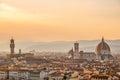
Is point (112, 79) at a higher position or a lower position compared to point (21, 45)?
lower

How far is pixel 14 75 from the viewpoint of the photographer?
2606cm

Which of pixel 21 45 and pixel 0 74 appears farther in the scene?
pixel 21 45

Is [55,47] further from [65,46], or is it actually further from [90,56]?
[90,56]

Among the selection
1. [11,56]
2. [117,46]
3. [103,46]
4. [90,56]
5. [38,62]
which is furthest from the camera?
[117,46]

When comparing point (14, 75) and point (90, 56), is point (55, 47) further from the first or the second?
point (14, 75)

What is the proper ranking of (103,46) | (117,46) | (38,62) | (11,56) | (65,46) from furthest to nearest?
(65,46) < (117,46) < (103,46) < (11,56) < (38,62)

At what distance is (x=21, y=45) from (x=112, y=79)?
105 metres

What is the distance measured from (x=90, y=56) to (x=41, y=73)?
27192mm

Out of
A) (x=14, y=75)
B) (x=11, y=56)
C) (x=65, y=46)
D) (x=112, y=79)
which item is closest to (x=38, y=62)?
(x=11, y=56)

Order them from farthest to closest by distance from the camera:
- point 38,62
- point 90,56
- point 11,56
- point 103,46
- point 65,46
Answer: point 65,46, point 90,56, point 103,46, point 11,56, point 38,62

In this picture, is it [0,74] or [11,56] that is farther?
[11,56]

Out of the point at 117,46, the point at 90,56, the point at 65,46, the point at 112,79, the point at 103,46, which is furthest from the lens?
the point at 65,46

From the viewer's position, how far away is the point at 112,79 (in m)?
20.2

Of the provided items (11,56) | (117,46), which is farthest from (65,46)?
(11,56)
